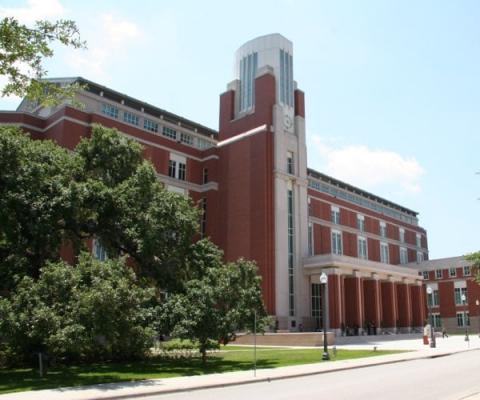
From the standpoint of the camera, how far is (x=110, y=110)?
50.1 meters

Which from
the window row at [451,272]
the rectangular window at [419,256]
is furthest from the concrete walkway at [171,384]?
the rectangular window at [419,256]

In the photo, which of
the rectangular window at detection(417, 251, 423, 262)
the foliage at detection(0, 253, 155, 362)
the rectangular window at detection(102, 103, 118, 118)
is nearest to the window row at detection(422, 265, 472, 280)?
the rectangular window at detection(417, 251, 423, 262)

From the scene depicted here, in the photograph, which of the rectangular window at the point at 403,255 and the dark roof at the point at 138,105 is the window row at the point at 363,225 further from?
the dark roof at the point at 138,105

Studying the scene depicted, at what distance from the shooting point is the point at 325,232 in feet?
223

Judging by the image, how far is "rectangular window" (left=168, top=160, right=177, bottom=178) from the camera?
53125mm

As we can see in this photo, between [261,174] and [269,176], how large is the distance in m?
0.85

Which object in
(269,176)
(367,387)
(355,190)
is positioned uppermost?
(355,190)

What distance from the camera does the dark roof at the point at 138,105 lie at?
49.3m

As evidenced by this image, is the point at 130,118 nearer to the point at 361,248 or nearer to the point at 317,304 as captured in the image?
the point at 317,304

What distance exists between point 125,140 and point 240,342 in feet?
77.2

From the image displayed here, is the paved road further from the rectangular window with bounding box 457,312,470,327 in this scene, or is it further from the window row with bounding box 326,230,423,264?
the rectangular window with bounding box 457,312,470,327

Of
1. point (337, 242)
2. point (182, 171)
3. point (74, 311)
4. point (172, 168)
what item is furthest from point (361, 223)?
point (74, 311)

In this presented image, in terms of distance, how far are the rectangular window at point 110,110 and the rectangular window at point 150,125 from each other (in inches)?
139

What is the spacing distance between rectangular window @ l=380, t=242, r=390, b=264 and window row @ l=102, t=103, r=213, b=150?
36.2 m
